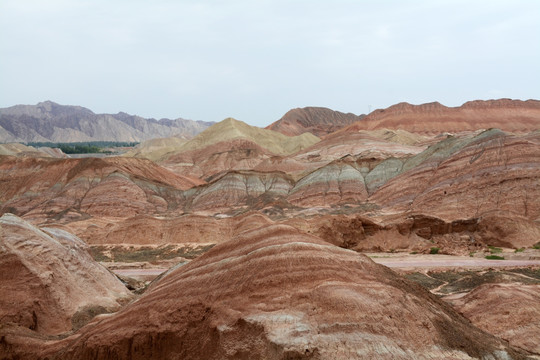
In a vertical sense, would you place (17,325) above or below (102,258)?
above

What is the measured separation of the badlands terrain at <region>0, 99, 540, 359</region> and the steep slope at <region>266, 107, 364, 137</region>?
83.1m

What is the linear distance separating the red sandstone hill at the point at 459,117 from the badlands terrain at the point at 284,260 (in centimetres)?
4197

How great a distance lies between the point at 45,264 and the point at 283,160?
221ft

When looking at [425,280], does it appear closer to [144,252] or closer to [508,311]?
[508,311]

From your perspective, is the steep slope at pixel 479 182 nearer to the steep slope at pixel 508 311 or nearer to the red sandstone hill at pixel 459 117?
the steep slope at pixel 508 311

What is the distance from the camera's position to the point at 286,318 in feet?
22.8

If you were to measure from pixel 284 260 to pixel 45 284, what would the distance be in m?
8.12

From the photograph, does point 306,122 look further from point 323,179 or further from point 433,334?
point 433,334

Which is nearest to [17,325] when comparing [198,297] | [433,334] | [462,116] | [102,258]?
[198,297]

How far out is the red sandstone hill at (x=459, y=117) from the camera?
107 m

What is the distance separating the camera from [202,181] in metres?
82.8

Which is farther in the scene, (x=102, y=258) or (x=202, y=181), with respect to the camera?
(x=202, y=181)

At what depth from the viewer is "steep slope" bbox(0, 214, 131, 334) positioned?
1150 cm

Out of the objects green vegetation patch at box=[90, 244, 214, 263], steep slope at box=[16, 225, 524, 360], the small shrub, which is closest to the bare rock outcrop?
green vegetation patch at box=[90, 244, 214, 263]
